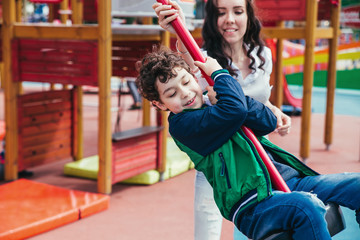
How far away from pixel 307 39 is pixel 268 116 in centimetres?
315

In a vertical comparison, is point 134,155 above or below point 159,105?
below

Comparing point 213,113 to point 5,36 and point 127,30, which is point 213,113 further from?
point 5,36

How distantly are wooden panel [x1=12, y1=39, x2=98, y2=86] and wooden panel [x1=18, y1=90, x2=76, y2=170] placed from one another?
28cm

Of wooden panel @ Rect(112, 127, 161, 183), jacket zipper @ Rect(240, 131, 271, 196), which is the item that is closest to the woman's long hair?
jacket zipper @ Rect(240, 131, 271, 196)

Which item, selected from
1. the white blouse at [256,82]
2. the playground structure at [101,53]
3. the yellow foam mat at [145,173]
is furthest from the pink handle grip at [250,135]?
the yellow foam mat at [145,173]

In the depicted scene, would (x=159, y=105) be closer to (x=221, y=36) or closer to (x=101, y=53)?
(x=221, y=36)

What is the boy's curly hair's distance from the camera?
70.4 inches

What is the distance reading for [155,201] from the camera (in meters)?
3.95

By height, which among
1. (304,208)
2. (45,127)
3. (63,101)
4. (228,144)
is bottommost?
(45,127)

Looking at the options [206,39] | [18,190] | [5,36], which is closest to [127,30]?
[5,36]

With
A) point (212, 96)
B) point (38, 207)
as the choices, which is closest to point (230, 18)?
point (212, 96)

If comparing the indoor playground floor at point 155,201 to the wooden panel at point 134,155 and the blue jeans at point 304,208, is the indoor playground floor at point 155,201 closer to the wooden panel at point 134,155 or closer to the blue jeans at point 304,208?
the wooden panel at point 134,155

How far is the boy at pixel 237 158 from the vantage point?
1579 millimetres

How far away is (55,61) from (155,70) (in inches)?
100
